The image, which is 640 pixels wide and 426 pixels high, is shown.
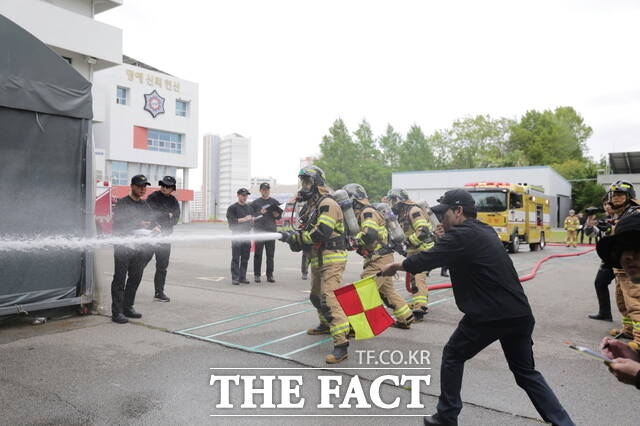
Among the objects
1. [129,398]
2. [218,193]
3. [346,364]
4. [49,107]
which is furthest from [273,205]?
[218,193]

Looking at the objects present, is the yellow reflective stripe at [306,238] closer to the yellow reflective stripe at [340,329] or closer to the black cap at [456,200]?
the yellow reflective stripe at [340,329]

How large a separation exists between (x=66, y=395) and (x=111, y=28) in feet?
92.0

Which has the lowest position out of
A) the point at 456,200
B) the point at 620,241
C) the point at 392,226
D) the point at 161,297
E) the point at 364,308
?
the point at 161,297

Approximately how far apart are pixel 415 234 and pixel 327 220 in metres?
2.57

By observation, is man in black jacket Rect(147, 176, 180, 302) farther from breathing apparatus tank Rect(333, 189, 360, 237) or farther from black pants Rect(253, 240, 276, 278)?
breathing apparatus tank Rect(333, 189, 360, 237)

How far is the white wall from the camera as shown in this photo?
49.5m

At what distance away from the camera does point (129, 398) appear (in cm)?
389

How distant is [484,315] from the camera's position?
10.5 ft

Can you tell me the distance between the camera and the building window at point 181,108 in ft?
184

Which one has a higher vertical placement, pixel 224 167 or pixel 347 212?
pixel 224 167

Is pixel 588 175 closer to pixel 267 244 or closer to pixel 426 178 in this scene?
pixel 426 178

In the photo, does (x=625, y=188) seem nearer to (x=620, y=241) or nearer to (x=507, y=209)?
(x=620, y=241)

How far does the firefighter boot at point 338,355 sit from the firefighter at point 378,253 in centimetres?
140

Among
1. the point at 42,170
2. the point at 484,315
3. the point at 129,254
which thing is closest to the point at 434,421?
the point at 484,315
